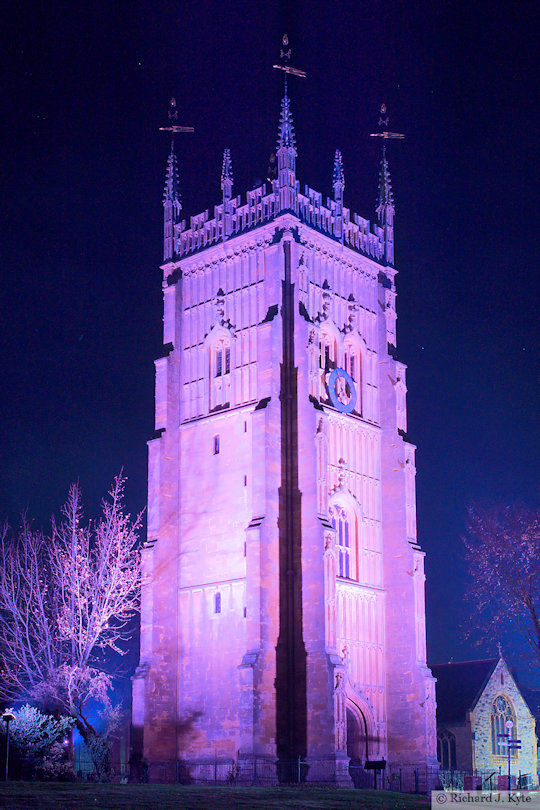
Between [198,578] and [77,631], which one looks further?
[198,578]

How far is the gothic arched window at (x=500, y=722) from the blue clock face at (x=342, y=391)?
76.8 feet

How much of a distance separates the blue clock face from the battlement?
686cm

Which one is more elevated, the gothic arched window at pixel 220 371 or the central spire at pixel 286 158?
the central spire at pixel 286 158

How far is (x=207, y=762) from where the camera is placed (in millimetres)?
52188

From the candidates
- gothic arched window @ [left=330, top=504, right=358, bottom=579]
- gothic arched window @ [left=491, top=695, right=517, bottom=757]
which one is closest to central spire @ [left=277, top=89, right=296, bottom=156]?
gothic arched window @ [left=330, top=504, right=358, bottom=579]

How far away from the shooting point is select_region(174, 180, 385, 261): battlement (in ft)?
189

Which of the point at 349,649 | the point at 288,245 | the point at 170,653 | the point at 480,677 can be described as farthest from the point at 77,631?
the point at 480,677

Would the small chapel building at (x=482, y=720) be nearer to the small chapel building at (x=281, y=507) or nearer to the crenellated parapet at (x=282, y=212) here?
the small chapel building at (x=281, y=507)

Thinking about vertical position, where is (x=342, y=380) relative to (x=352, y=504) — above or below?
above

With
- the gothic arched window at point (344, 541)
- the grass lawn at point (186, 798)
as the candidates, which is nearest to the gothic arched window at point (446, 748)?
the gothic arched window at point (344, 541)

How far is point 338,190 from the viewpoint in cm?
6103

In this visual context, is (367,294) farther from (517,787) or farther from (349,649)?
(517,787)

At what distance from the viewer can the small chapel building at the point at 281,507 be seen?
5134 cm

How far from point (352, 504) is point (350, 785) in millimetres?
13101
